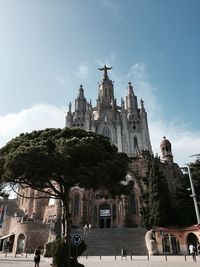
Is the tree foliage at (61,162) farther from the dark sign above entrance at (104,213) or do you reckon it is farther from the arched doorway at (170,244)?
the dark sign above entrance at (104,213)

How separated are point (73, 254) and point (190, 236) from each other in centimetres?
1838


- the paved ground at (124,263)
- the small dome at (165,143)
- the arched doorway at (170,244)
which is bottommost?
the paved ground at (124,263)

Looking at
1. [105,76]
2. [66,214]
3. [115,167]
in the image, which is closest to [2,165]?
[66,214]

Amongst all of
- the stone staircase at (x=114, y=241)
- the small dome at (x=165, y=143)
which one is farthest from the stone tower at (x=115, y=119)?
the stone staircase at (x=114, y=241)

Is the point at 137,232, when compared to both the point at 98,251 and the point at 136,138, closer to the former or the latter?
the point at 98,251

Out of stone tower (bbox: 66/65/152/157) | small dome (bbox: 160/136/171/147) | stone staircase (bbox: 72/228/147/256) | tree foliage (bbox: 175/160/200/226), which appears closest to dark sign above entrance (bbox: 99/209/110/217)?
stone staircase (bbox: 72/228/147/256)

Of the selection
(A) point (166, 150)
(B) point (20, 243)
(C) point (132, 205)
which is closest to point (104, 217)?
(C) point (132, 205)

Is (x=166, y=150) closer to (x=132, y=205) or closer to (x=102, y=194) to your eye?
(x=132, y=205)

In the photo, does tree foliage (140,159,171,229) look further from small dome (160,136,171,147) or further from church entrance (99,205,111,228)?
small dome (160,136,171,147)

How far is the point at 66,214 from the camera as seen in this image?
16062 mm

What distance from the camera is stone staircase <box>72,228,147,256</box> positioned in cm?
2578

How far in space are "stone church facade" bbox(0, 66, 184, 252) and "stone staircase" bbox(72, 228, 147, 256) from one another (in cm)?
411

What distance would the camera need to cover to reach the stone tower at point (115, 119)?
63475 mm

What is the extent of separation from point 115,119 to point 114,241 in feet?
145
